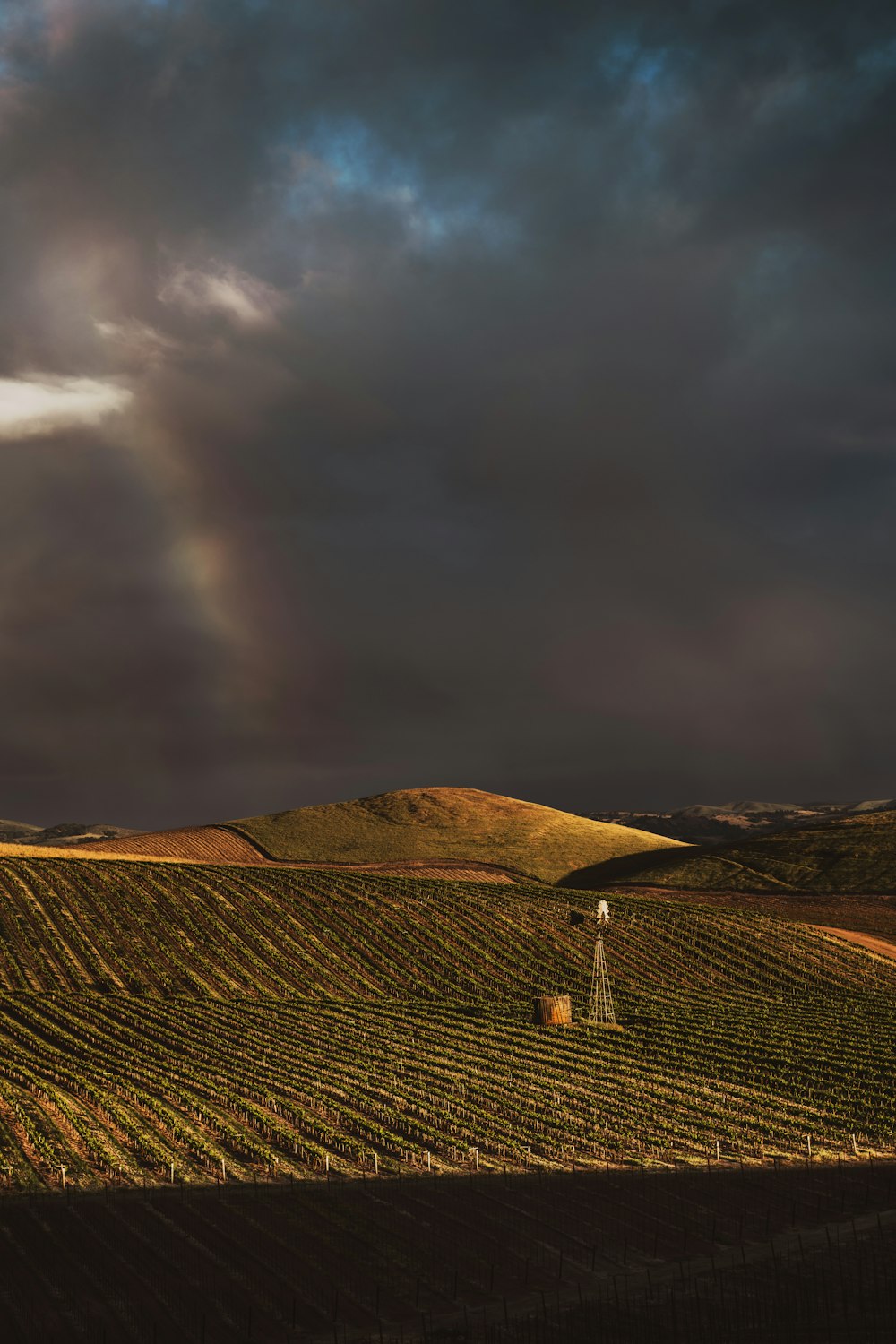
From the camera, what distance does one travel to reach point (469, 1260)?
30141 millimetres

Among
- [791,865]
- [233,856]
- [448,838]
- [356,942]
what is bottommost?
[356,942]

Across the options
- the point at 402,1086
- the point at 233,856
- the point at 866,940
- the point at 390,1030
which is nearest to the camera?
the point at 402,1086

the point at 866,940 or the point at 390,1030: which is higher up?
the point at 866,940

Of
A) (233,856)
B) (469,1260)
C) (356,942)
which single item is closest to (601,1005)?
(356,942)

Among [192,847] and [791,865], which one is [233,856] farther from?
[791,865]

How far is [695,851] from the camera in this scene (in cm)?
16525

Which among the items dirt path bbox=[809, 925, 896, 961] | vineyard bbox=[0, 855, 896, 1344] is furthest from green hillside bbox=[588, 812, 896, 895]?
vineyard bbox=[0, 855, 896, 1344]

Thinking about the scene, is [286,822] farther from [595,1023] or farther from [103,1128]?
[103,1128]

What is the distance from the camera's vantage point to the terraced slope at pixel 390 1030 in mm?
43000

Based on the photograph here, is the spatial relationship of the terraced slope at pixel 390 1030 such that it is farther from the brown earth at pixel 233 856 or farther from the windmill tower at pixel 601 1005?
the brown earth at pixel 233 856

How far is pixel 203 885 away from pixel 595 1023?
49009mm

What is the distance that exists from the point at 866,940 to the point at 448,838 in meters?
85.5

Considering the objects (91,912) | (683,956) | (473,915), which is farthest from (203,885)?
(683,956)

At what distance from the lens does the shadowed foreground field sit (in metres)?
25.6
